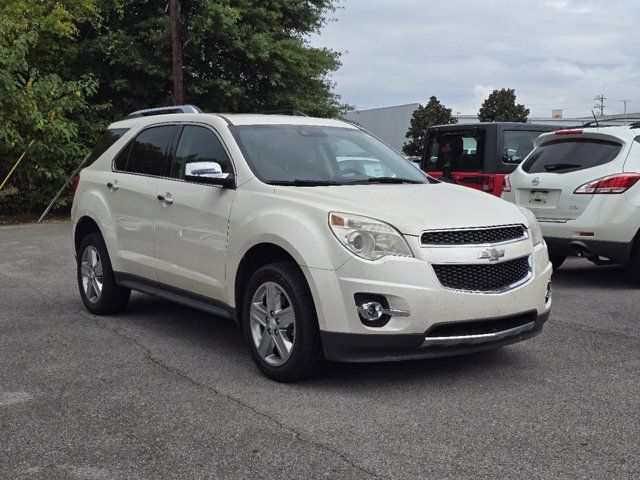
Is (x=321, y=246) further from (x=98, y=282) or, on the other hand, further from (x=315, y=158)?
(x=98, y=282)

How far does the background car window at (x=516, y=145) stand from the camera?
37.4 ft

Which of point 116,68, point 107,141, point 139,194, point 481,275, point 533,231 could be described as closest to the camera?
point 481,275

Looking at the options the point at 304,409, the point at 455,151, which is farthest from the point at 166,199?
the point at 455,151

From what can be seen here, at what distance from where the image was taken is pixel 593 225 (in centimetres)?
816

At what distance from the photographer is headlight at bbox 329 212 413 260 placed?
4586 mm

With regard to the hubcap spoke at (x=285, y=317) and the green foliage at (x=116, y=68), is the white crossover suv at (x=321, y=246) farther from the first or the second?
the green foliage at (x=116, y=68)

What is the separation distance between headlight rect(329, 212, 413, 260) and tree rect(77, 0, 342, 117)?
1802cm

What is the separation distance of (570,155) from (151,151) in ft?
15.1

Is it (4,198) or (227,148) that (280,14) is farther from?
(227,148)

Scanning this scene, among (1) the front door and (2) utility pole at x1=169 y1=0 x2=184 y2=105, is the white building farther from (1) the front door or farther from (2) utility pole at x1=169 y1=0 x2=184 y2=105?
(1) the front door

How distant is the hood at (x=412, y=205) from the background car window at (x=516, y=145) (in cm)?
611

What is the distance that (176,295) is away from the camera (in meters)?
6.05

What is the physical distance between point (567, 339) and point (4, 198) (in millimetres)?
17482

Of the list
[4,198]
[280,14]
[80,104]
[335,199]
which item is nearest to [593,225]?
[335,199]
